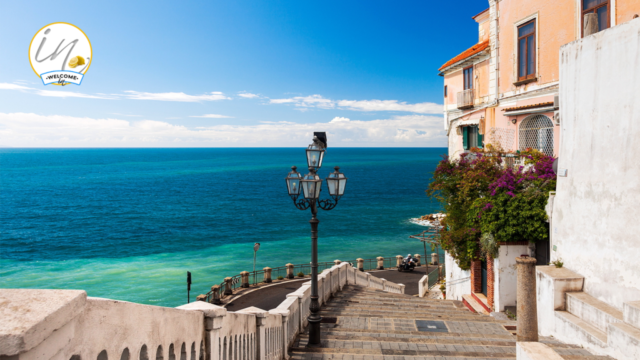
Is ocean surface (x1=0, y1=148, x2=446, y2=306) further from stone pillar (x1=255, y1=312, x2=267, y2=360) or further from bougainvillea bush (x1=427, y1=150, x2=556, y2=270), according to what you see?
stone pillar (x1=255, y1=312, x2=267, y2=360)

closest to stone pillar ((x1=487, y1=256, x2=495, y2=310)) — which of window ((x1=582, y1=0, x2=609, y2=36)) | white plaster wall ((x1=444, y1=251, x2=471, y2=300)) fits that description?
white plaster wall ((x1=444, y1=251, x2=471, y2=300))

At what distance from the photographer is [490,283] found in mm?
15453

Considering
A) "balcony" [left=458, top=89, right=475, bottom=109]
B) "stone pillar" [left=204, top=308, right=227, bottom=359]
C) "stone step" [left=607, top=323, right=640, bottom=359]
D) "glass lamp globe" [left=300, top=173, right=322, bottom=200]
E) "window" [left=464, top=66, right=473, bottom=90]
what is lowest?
"stone step" [left=607, top=323, right=640, bottom=359]

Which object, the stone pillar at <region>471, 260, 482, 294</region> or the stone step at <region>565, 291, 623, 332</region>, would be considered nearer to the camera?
the stone step at <region>565, 291, 623, 332</region>

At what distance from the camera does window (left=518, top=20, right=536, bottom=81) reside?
17.3m

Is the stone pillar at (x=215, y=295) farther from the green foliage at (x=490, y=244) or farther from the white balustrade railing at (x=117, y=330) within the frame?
the white balustrade railing at (x=117, y=330)

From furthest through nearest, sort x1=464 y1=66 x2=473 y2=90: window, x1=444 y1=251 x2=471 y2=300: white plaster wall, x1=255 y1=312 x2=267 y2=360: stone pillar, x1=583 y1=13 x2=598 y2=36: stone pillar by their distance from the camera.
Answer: x1=464 y1=66 x2=473 y2=90: window → x1=444 y1=251 x2=471 y2=300: white plaster wall → x1=583 y1=13 x2=598 y2=36: stone pillar → x1=255 y1=312 x2=267 y2=360: stone pillar

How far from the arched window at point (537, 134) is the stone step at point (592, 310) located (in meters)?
8.50

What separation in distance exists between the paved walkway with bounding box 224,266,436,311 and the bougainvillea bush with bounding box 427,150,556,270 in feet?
43.7

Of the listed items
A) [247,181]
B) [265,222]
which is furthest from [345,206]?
[247,181]

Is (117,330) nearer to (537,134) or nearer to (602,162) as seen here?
(602,162)

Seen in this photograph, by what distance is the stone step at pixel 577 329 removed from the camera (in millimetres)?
8382

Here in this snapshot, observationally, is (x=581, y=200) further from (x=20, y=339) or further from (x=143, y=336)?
(x=20, y=339)

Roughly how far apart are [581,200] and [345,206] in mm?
70617
